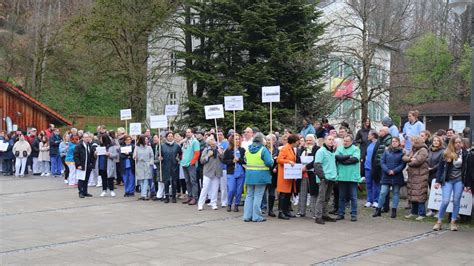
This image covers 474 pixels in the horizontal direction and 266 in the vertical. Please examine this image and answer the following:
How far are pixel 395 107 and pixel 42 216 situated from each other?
15.0 m

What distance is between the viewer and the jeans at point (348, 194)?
12.0 meters

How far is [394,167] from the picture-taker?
1238 cm

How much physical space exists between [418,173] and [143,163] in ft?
24.8

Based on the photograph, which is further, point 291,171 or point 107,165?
point 107,165

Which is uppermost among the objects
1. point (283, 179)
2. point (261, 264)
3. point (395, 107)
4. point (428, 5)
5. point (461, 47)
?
point (428, 5)

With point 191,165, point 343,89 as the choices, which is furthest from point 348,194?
point 343,89

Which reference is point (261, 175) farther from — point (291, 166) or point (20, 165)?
point (20, 165)

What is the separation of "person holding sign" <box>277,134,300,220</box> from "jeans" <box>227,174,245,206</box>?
139cm

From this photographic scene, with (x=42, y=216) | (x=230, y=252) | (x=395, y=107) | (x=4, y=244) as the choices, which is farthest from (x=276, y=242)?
(x=395, y=107)

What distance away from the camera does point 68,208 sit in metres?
13.9

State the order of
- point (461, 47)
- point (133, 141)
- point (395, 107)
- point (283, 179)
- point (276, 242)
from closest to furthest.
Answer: point (276, 242), point (283, 179), point (133, 141), point (395, 107), point (461, 47)

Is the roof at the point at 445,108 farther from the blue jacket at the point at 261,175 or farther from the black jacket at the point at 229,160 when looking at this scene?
the blue jacket at the point at 261,175

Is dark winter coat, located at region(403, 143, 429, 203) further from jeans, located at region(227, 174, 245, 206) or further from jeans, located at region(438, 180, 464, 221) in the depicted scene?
jeans, located at region(227, 174, 245, 206)

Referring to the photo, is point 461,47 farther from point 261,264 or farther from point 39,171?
point 261,264
